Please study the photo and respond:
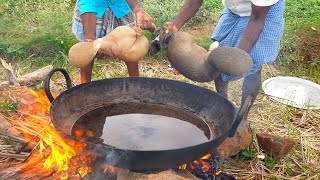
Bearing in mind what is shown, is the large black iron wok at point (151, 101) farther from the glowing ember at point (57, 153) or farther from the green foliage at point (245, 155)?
the green foliage at point (245, 155)

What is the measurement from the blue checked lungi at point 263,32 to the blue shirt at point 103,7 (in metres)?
0.87

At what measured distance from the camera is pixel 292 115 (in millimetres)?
3447

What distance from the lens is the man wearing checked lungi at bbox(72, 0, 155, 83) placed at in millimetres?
2902

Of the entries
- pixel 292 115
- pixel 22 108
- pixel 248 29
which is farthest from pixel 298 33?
pixel 22 108

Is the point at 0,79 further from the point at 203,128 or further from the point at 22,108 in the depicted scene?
the point at 203,128

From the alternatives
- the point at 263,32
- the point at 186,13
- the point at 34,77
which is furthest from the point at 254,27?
the point at 34,77

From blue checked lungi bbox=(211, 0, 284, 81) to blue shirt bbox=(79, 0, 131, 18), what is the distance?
2.85 ft

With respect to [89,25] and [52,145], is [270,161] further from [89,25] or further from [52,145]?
[89,25]

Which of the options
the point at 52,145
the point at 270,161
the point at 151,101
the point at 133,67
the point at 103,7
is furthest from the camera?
the point at 133,67

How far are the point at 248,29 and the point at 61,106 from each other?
1.36 metres

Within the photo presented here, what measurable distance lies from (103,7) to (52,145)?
138cm

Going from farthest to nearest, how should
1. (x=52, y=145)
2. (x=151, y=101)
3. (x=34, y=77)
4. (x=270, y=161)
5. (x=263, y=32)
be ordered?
(x=34, y=77)
(x=263, y=32)
(x=270, y=161)
(x=151, y=101)
(x=52, y=145)

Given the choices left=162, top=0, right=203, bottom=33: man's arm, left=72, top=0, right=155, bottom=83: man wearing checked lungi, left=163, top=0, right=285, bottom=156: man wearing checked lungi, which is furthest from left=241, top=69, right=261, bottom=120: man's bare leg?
left=72, top=0, right=155, bottom=83: man wearing checked lungi

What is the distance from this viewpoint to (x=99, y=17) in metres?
3.04
